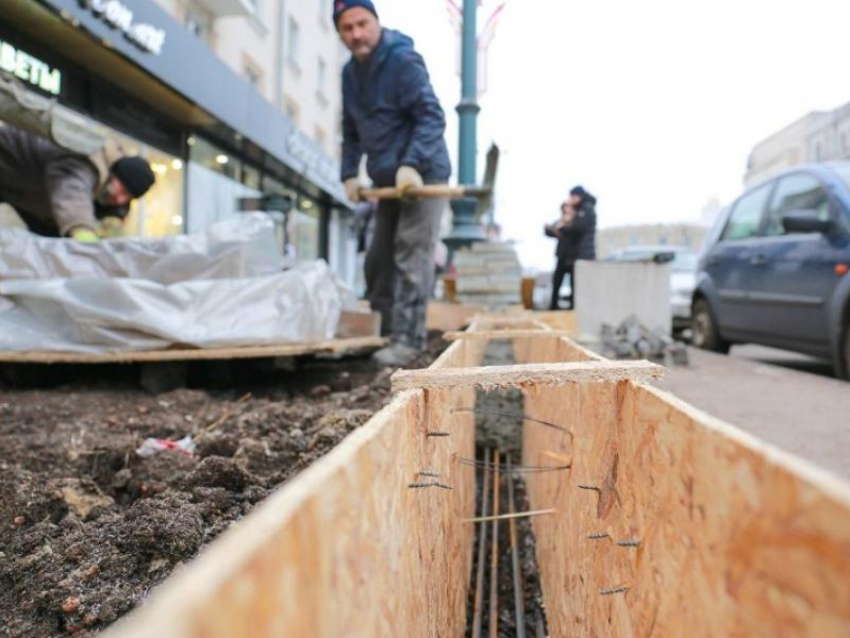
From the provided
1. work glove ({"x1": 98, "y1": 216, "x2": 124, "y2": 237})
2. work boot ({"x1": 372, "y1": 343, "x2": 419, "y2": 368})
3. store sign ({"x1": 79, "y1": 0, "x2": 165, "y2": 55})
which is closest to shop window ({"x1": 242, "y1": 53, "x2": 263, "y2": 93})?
store sign ({"x1": 79, "y1": 0, "x2": 165, "y2": 55})

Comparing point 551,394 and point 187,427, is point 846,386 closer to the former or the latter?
point 551,394

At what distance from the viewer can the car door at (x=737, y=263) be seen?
5.26 meters

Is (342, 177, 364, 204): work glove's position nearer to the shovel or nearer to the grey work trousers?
the shovel

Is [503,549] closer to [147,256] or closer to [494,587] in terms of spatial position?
[494,587]

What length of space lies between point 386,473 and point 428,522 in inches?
17.8

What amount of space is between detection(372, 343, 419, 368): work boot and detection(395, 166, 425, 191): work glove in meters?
1.05

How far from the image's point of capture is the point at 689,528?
93 centimetres

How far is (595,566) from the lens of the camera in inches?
57.6

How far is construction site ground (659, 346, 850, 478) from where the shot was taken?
2568 mm

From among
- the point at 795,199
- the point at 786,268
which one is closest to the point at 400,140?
the point at 786,268

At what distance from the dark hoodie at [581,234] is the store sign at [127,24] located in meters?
5.35

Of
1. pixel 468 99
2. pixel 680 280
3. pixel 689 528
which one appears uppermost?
pixel 468 99

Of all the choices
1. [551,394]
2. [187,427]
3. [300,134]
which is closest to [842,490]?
[551,394]

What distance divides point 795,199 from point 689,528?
485 centimetres
